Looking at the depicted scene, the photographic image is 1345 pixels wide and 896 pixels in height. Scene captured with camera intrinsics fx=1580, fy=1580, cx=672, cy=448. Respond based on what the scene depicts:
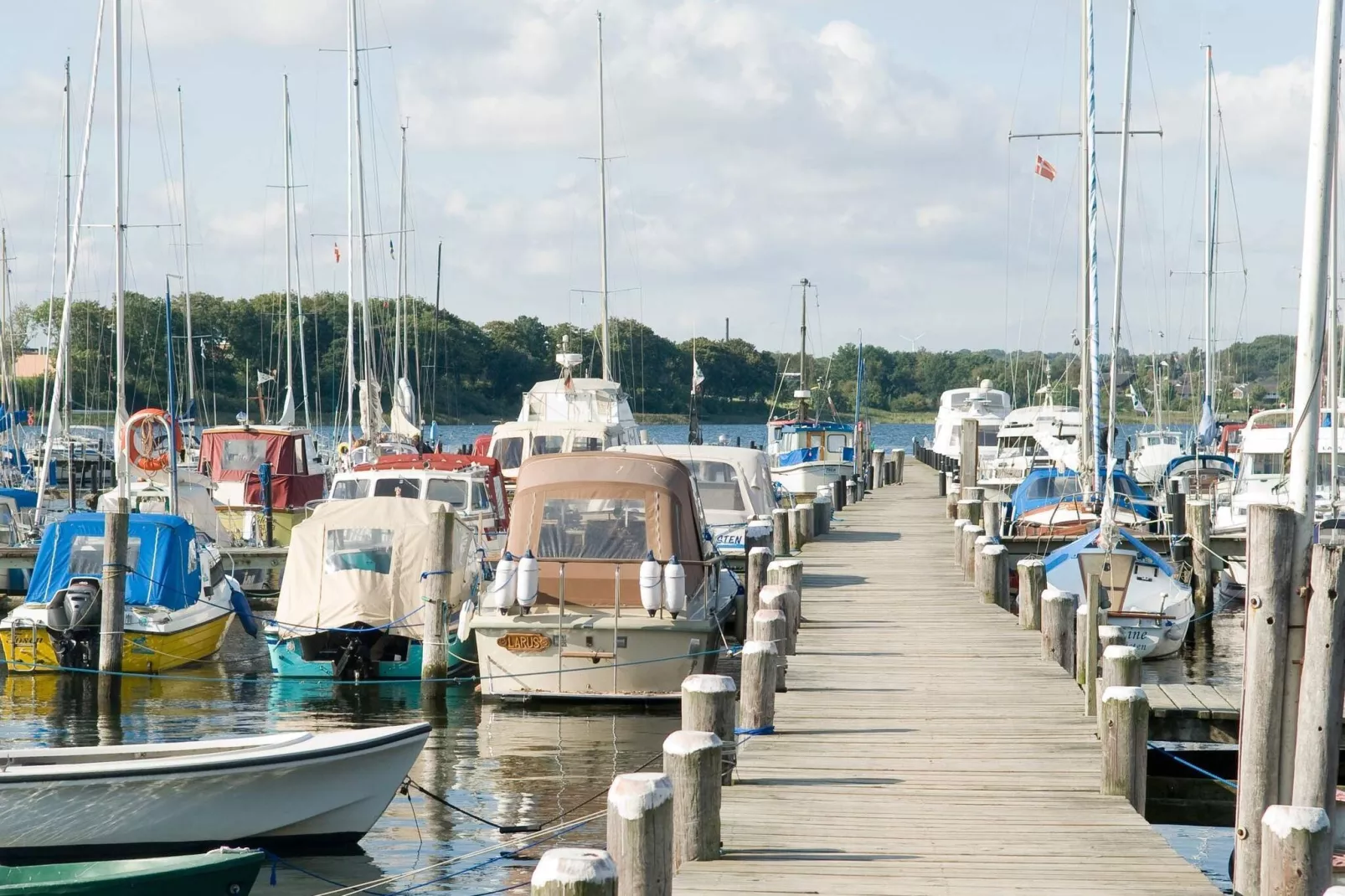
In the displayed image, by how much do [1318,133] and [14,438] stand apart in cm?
4006

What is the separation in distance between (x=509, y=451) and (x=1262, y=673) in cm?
2182

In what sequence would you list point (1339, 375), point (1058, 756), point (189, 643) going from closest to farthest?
point (1058, 756) → point (189, 643) → point (1339, 375)

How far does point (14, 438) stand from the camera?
142ft

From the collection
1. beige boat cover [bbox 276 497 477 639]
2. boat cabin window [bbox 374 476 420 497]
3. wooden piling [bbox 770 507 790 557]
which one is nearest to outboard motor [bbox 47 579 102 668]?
Result: beige boat cover [bbox 276 497 477 639]

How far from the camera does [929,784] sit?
33.3 feet

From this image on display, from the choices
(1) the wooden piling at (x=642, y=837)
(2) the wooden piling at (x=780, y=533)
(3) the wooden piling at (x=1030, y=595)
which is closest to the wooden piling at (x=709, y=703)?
(1) the wooden piling at (x=642, y=837)

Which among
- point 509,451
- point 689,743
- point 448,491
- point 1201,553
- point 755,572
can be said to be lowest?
point 1201,553

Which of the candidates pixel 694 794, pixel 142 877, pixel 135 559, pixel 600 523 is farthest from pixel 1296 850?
pixel 135 559

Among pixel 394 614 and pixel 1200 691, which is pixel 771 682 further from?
pixel 394 614

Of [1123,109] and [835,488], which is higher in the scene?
[1123,109]

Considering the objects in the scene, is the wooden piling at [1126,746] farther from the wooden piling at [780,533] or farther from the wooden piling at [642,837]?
the wooden piling at [780,533]

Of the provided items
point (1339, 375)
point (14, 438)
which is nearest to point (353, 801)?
point (1339, 375)

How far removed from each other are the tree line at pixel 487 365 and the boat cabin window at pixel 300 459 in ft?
119

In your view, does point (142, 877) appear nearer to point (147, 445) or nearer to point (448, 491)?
point (448, 491)
